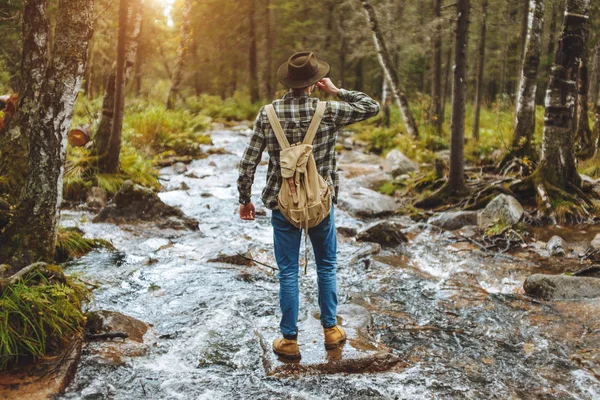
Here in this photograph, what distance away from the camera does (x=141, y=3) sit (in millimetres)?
11500

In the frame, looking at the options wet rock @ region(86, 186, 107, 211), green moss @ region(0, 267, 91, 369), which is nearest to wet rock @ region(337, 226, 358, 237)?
wet rock @ region(86, 186, 107, 211)

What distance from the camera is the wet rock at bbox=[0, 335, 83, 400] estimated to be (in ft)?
12.5

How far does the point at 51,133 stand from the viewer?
5.22 meters

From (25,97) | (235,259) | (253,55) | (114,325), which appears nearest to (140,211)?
(235,259)

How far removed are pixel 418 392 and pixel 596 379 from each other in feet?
4.92

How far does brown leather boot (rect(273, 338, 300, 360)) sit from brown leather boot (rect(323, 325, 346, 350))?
11.3 inches

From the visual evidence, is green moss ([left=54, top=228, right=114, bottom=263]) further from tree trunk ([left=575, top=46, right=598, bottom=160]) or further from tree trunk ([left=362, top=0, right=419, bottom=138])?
tree trunk ([left=362, top=0, right=419, bottom=138])

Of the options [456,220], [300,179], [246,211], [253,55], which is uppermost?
[253,55]

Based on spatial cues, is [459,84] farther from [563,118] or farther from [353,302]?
[353,302]

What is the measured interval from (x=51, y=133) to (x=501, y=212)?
7274 millimetres

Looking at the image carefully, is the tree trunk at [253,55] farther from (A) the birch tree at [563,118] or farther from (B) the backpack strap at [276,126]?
(B) the backpack strap at [276,126]

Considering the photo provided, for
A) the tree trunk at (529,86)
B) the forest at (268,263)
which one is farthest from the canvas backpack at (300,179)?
the tree trunk at (529,86)

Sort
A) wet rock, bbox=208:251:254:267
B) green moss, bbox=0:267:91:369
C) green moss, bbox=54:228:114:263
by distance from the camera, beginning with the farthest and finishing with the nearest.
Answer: wet rock, bbox=208:251:254:267, green moss, bbox=54:228:114:263, green moss, bbox=0:267:91:369

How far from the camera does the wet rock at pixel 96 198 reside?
33.6 feet
